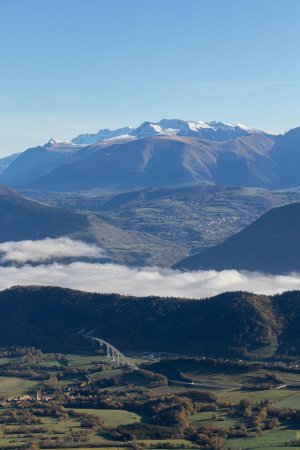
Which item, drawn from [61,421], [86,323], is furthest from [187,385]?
[86,323]

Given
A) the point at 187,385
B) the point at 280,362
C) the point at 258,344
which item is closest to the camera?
the point at 187,385

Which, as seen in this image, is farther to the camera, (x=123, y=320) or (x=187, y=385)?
(x=123, y=320)

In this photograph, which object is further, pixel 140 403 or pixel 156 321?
pixel 156 321

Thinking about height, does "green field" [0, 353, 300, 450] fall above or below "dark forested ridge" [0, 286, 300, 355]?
below

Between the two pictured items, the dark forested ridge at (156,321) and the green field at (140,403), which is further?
the dark forested ridge at (156,321)

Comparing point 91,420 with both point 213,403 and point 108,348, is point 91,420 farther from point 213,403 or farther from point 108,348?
point 108,348

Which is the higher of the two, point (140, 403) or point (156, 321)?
point (156, 321)

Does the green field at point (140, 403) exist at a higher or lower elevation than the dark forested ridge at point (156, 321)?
lower

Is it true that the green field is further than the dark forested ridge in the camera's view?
No
